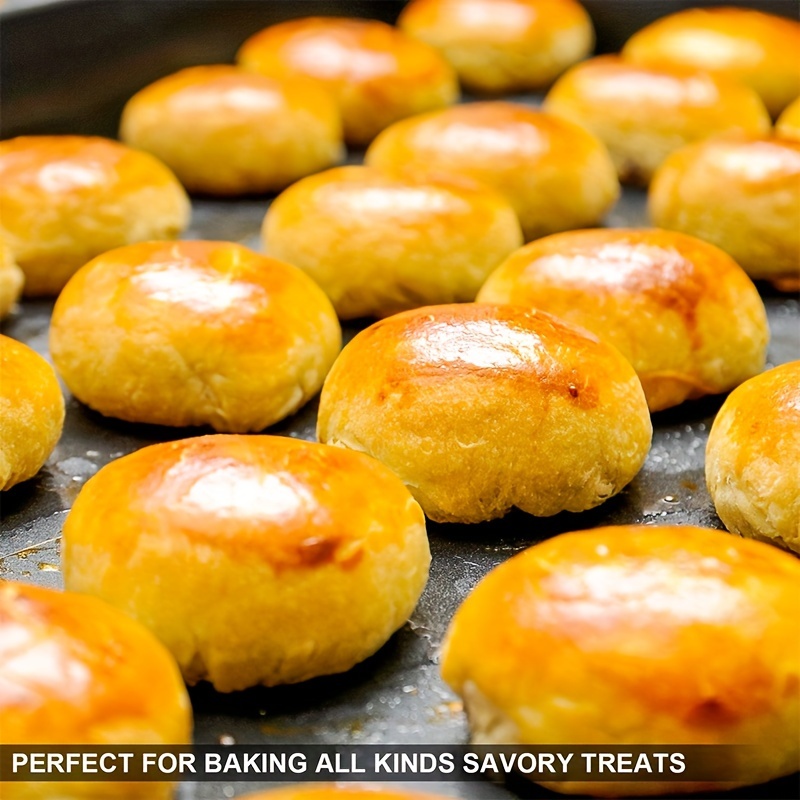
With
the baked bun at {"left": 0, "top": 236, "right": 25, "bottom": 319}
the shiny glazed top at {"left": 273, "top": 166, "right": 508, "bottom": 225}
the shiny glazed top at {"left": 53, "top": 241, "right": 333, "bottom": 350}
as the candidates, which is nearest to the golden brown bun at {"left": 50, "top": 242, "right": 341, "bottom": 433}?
the shiny glazed top at {"left": 53, "top": 241, "right": 333, "bottom": 350}

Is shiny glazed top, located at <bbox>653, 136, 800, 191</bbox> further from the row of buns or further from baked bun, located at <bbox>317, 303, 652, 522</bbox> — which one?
the row of buns

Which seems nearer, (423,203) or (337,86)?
(423,203)

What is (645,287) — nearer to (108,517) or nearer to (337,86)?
(108,517)

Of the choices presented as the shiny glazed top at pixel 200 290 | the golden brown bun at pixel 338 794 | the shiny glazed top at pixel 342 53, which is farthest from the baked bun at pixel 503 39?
the golden brown bun at pixel 338 794

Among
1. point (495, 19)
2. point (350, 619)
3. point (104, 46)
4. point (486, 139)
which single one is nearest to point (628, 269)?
point (486, 139)

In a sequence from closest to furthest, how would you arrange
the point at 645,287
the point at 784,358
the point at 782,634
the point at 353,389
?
the point at 782,634 → the point at 353,389 → the point at 645,287 → the point at 784,358

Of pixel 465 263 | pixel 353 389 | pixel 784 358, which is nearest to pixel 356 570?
pixel 353 389
